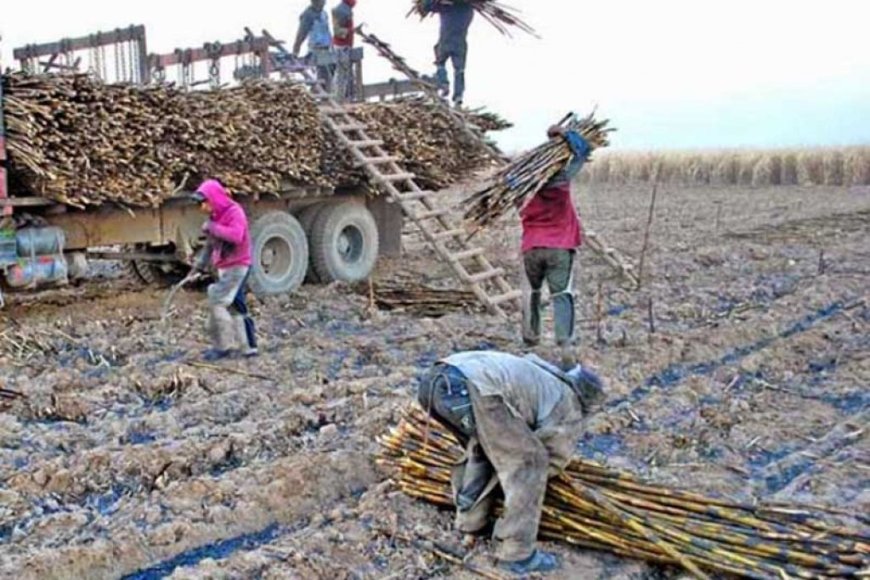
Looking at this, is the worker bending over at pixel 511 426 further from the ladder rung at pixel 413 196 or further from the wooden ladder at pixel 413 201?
the ladder rung at pixel 413 196

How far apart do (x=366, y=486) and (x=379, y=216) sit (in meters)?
8.67

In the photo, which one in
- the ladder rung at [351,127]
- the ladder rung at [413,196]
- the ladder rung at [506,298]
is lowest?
the ladder rung at [506,298]

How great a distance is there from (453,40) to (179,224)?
4563mm

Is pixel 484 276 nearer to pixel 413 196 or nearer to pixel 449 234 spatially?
pixel 449 234

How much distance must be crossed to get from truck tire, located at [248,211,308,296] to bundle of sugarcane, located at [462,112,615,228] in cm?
381

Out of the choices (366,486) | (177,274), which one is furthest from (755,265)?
(366,486)

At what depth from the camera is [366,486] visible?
5.49 metres

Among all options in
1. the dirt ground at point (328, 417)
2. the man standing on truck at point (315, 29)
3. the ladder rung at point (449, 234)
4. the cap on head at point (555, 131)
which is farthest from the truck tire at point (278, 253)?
the cap on head at point (555, 131)

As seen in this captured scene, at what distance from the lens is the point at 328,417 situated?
6.54m

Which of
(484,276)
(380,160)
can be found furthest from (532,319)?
(380,160)

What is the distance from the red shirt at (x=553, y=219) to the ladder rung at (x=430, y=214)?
2873mm

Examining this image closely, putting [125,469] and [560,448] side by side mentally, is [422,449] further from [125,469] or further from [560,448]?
[125,469]

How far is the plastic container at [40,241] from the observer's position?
9203mm

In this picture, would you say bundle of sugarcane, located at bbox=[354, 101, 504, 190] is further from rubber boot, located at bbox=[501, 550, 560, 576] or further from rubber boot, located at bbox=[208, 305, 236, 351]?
rubber boot, located at bbox=[501, 550, 560, 576]
